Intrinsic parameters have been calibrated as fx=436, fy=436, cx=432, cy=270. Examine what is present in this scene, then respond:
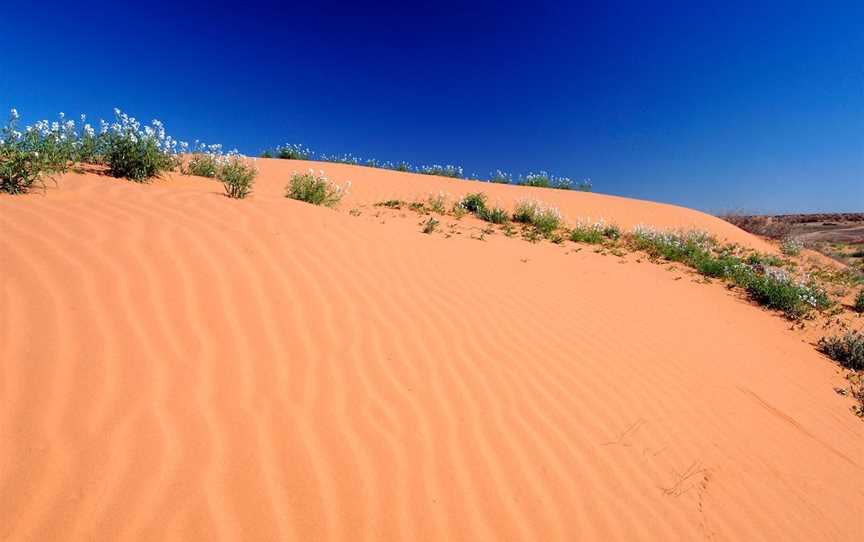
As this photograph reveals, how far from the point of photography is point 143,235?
3.83 m

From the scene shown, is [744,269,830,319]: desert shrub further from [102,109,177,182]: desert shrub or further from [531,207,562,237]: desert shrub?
[102,109,177,182]: desert shrub

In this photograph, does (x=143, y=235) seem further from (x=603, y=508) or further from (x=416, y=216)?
(x=416, y=216)

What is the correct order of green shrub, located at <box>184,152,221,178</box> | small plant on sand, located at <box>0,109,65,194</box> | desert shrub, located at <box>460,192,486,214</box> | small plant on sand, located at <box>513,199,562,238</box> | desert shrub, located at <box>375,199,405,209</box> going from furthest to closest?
desert shrub, located at <box>460,192,486,214</box>, small plant on sand, located at <box>513,199,562,238</box>, desert shrub, located at <box>375,199,405,209</box>, green shrub, located at <box>184,152,221,178</box>, small plant on sand, located at <box>0,109,65,194</box>

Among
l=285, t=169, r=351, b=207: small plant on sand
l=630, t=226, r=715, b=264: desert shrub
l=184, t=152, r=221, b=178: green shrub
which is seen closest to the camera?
l=285, t=169, r=351, b=207: small plant on sand

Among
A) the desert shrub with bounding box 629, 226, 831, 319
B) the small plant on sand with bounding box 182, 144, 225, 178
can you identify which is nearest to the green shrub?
the small plant on sand with bounding box 182, 144, 225, 178

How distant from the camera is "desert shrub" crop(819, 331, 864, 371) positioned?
5.25 meters

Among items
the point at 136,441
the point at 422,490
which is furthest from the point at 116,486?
the point at 422,490

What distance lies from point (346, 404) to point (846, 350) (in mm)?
6269

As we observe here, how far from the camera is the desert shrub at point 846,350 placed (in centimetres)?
525

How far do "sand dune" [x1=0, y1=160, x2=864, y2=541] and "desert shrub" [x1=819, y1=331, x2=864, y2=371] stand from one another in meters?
0.66

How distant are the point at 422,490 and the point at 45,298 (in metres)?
2.73

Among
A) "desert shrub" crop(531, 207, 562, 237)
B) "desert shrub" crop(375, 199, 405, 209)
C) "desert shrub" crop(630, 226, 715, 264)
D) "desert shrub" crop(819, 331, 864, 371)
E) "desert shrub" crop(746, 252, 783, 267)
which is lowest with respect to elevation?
"desert shrub" crop(819, 331, 864, 371)

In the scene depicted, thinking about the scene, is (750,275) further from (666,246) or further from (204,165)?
(204,165)

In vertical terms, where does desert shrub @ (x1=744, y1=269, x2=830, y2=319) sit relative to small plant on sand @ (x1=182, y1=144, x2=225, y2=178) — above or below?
below
